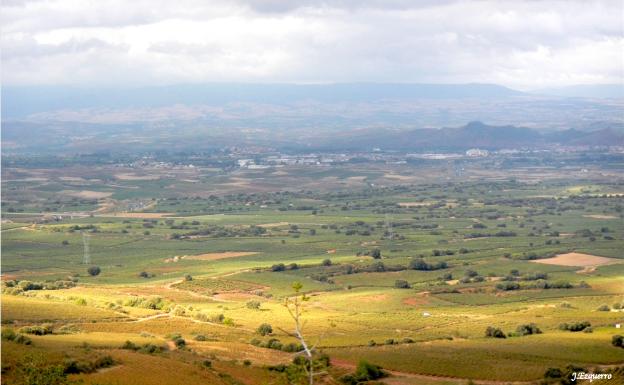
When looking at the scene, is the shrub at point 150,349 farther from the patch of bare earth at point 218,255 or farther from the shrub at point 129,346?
the patch of bare earth at point 218,255

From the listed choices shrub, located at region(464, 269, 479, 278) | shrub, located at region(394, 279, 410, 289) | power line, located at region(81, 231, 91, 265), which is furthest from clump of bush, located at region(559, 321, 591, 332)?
power line, located at region(81, 231, 91, 265)

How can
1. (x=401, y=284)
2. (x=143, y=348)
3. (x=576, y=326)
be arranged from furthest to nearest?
1. (x=401, y=284)
2. (x=576, y=326)
3. (x=143, y=348)

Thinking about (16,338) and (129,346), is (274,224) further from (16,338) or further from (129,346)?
(16,338)

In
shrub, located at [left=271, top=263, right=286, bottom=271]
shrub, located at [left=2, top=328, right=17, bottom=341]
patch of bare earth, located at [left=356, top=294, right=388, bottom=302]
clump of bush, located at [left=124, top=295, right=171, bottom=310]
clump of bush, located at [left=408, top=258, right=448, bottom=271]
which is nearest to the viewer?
shrub, located at [left=2, top=328, right=17, bottom=341]

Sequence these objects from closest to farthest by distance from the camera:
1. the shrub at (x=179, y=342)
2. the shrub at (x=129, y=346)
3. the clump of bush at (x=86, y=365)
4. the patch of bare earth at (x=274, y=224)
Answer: the clump of bush at (x=86, y=365)
the shrub at (x=129, y=346)
the shrub at (x=179, y=342)
the patch of bare earth at (x=274, y=224)

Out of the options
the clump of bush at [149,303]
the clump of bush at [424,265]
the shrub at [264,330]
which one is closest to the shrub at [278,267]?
the clump of bush at [424,265]

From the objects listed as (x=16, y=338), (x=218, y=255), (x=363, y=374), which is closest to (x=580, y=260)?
(x=218, y=255)

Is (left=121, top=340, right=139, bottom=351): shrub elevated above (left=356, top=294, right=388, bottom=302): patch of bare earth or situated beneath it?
elevated above

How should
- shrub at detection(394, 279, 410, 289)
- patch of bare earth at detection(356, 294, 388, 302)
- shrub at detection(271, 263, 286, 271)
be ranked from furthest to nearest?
shrub at detection(271, 263, 286, 271) → shrub at detection(394, 279, 410, 289) → patch of bare earth at detection(356, 294, 388, 302)

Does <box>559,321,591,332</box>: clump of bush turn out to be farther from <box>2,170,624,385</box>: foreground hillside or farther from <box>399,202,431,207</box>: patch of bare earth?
<box>399,202,431,207</box>: patch of bare earth

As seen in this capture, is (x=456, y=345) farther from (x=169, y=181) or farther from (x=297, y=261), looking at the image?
(x=169, y=181)

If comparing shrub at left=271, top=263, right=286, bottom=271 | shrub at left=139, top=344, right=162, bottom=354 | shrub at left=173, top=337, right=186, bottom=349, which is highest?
shrub at left=139, top=344, right=162, bottom=354

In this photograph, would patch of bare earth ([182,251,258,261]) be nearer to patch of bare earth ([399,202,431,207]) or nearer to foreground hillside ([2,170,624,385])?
foreground hillside ([2,170,624,385])

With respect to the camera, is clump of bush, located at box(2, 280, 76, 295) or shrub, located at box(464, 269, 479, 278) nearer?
clump of bush, located at box(2, 280, 76, 295)
